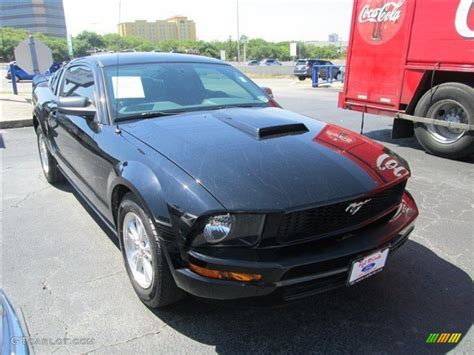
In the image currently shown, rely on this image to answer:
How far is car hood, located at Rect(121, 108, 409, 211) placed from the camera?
7.32ft

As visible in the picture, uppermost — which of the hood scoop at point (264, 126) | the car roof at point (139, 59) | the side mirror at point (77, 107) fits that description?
the car roof at point (139, 59)

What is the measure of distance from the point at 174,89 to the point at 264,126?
3.35ft

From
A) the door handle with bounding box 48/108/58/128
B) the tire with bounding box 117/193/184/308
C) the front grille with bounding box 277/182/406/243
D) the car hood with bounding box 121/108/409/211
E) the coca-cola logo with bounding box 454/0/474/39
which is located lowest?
the tire with bounding box 117/193/184/308

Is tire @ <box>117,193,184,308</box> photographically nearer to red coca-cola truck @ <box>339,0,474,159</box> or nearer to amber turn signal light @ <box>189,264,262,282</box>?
amber turn signal light @ <box>189,264,262,282</box>

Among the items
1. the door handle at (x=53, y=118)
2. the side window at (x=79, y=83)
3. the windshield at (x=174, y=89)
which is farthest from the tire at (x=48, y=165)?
the windshield at (x=174, y=89)

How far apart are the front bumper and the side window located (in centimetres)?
197

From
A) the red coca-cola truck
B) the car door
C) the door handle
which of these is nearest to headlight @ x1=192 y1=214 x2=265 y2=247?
the car door

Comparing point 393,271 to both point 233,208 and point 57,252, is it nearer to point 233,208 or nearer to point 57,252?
point 233,208

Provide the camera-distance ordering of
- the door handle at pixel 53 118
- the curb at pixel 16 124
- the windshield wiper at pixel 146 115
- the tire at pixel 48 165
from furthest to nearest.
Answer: the curb at pixel 16 124, the tire at pixel 48 165, the door handle at pixel 53 118, the windshield wiper at pixel 146 115

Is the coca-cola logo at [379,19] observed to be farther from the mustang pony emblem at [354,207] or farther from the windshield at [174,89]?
the mustang pony emblem at [354,207]

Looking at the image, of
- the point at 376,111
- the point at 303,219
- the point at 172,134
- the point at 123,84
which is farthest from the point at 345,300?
the point at 376,111

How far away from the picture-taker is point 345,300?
2.81 meters

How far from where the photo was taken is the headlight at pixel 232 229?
2.12 meters

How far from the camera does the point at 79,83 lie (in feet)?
13.4
